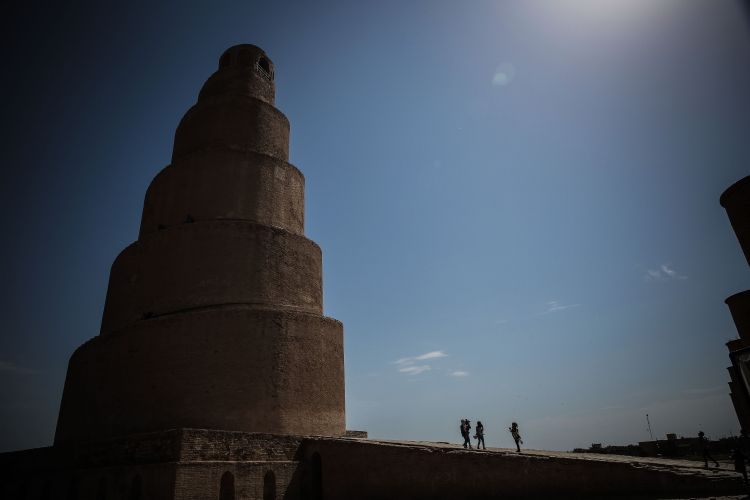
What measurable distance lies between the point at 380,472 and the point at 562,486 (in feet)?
12.9

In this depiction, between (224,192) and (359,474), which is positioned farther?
(224,192)

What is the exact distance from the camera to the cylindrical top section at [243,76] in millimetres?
19344

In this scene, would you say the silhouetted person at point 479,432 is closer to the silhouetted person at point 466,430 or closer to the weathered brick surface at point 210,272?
the silhouetted person at point 466,430

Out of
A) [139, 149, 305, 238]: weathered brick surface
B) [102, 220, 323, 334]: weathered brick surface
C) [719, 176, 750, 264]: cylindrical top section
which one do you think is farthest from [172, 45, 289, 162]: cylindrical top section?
[719, 176, 750, 264]: cylindrical top section

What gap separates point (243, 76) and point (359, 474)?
1602 centimetres

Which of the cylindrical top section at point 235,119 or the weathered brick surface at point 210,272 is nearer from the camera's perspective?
the weathered brick surface at point 210,272

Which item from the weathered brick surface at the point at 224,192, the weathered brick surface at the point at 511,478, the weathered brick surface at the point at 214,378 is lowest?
the weathered brick surface at the point at 511,478

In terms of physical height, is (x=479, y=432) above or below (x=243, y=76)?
below

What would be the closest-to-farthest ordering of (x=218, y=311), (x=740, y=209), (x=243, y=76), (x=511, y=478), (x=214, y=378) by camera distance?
1. (x=511, y=478)
2. (x=740, y=209)
3. (x=214, y=378)
4. (x=218, y=311)
5. (x=243, y=76)

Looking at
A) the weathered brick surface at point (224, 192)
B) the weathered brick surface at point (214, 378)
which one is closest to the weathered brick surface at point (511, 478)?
the weathered brick surface at point (214, 378)

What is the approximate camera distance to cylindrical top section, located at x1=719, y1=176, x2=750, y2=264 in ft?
36.6

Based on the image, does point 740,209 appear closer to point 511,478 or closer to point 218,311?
point 511,478

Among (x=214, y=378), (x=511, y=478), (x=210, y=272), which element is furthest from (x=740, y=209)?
(x=210, y=272)

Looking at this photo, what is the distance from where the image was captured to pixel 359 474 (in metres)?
10.6
